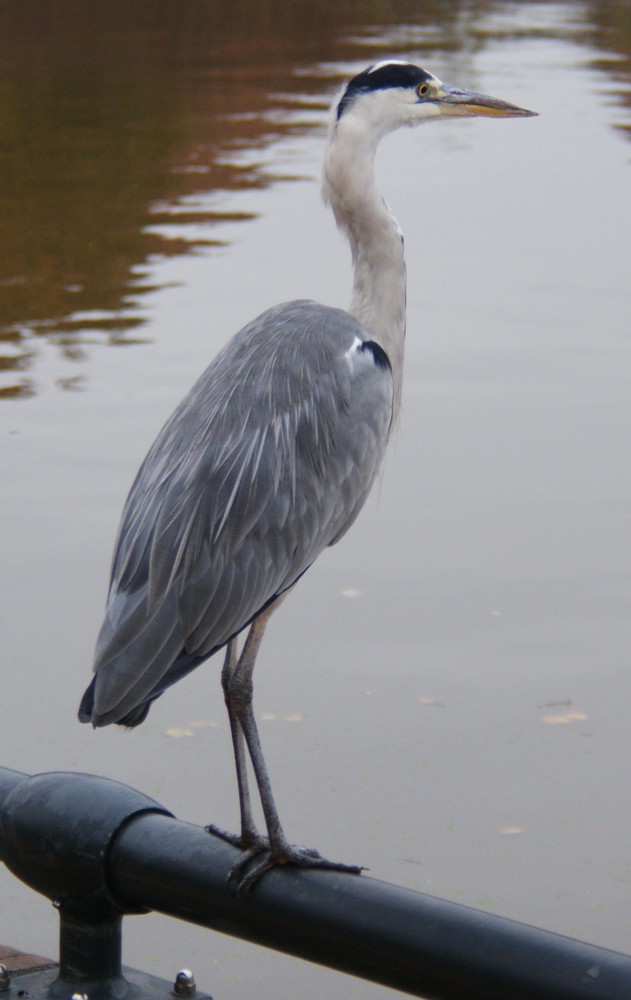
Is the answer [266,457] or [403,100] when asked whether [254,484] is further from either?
[403,100]

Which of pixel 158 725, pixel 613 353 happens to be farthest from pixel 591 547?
pixel 613 353

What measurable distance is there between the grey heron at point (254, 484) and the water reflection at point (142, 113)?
4937 mm

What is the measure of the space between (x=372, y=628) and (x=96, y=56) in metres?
14.8

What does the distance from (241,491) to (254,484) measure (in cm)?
4

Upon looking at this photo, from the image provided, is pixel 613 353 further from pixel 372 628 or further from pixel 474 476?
pixel 372 628

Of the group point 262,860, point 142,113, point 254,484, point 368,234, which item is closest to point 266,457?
point 254,484

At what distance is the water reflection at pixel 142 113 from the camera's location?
9.90 m

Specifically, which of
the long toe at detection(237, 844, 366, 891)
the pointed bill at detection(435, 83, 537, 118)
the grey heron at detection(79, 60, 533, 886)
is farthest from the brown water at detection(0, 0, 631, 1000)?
the pointed bill at detection(435, 83, 537, 118)

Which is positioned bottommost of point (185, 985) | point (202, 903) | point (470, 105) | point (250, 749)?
point (250, 749)

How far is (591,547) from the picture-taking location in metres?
6.14

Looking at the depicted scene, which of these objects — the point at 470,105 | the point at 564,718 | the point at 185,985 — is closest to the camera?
the point at 185,985

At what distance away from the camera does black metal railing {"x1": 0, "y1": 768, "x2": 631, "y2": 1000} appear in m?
1.25

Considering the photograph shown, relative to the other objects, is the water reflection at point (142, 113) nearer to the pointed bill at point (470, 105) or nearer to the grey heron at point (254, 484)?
the pointed bill at point (470, 105)

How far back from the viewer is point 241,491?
269cm
